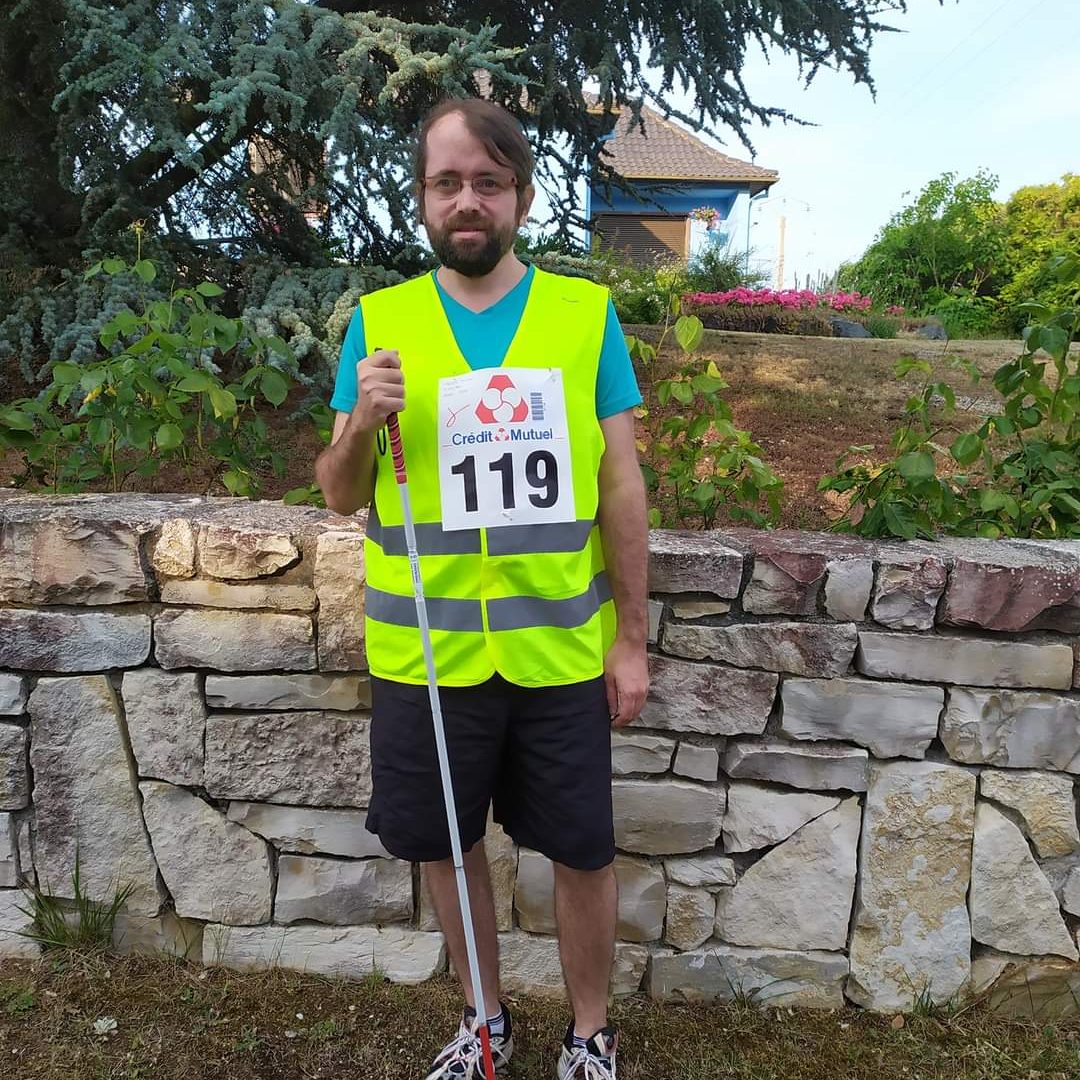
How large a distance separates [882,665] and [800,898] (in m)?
0.65

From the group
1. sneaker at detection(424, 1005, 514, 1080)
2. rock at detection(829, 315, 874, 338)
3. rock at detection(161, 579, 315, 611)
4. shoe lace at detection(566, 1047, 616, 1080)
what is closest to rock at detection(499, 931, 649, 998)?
sneaker at detection(424, 1005, 514, 1080)

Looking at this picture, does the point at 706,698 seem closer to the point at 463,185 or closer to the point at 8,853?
the point at 463,185

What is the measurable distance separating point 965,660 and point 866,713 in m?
0.26

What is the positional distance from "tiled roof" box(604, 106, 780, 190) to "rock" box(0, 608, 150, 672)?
18274 mm

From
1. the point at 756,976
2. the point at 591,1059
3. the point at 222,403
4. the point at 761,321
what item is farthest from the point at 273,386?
the point at 761,321

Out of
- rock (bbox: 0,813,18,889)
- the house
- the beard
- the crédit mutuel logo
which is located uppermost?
the house

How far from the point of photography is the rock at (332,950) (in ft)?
7.41

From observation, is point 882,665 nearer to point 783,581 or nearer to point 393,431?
point 783,581

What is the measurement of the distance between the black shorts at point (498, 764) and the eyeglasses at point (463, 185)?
944 millimetres

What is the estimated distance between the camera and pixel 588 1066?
6.04 feet

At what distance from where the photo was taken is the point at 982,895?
2107 millimetres

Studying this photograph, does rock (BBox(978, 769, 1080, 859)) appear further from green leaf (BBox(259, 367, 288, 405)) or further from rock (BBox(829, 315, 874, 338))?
rock (BBox(829, 315, 874, 338))

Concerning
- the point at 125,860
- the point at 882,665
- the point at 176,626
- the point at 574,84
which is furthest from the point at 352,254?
the point at 882,665

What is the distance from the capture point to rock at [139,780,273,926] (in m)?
2.22
